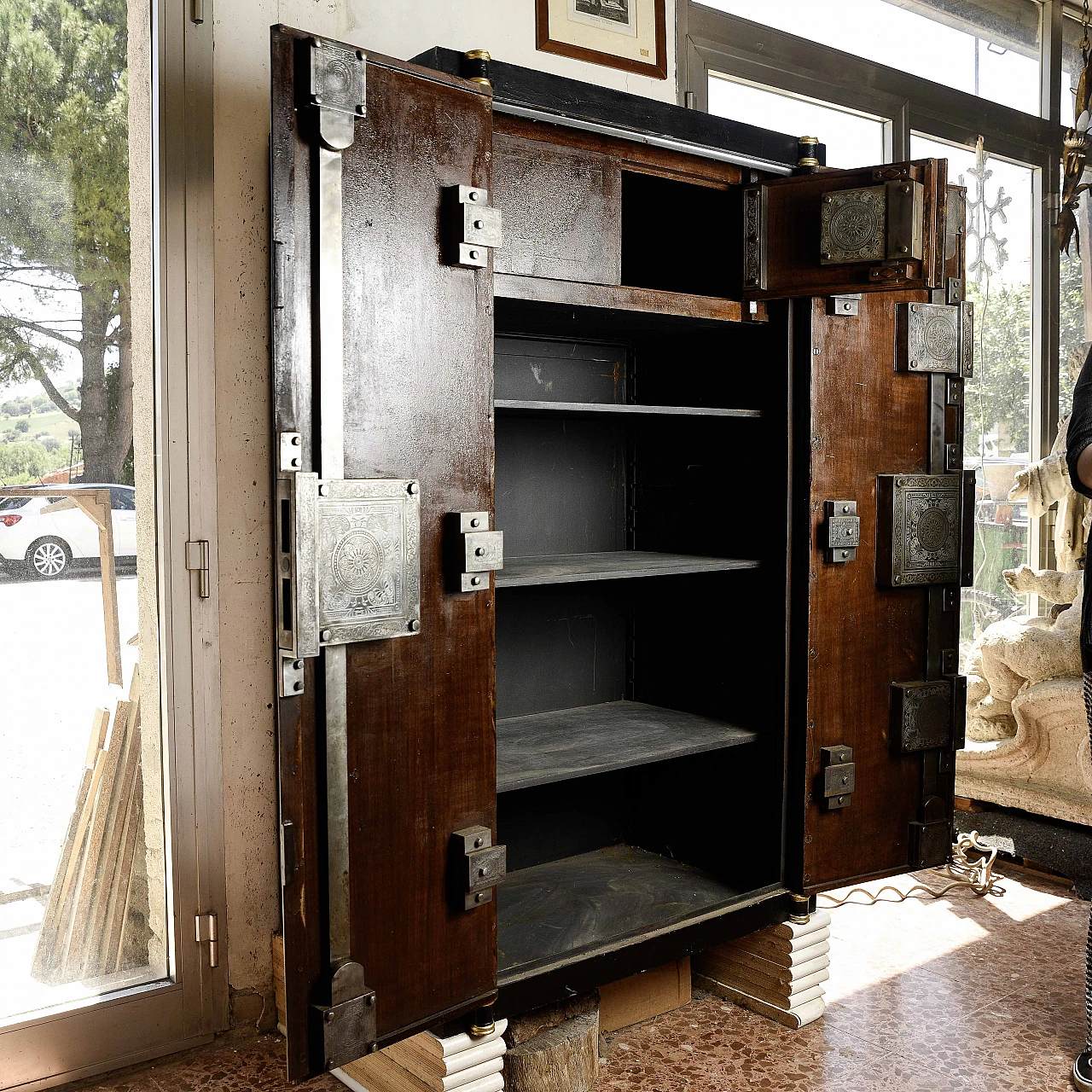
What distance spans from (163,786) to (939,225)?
2.10 metres

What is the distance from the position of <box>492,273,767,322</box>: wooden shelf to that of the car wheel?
3.55 feet

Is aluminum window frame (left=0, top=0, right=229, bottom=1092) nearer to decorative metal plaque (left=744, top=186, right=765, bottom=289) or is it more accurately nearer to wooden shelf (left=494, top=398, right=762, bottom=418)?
wooden shelf (left=494, top=398, right=762, bottom=418)

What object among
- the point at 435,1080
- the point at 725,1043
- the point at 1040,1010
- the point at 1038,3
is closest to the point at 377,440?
the point at 435,1080

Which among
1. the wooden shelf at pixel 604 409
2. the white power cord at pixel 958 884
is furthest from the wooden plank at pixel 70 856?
the white power cord at pixel 958 884

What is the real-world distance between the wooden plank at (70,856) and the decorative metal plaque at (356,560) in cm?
89

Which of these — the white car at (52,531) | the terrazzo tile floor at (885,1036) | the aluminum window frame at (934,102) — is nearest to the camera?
the white car at (52,531)

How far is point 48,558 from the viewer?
2.28 metres

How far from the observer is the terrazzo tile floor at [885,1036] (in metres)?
2.38

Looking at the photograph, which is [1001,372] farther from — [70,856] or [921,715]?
[70,856]

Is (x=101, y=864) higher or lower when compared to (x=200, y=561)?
lower

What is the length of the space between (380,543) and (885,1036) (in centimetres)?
177

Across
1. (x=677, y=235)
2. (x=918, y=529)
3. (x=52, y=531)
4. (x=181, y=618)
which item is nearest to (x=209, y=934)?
(x=181, y=618)

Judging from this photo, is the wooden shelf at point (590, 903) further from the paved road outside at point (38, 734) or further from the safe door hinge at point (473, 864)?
the paved road outside at point (38, 734)

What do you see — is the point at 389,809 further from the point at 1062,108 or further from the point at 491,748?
the point at 1062,108
